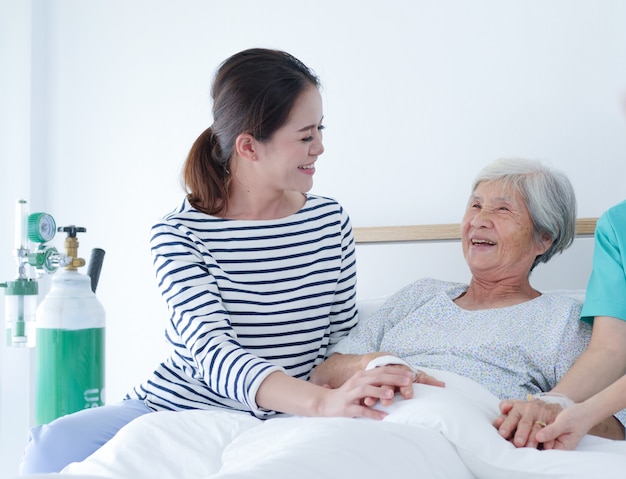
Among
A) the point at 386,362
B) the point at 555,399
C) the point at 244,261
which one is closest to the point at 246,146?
the point at 244,261

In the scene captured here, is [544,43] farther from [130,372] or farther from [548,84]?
[130,372]

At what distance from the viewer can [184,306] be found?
59.4 inches

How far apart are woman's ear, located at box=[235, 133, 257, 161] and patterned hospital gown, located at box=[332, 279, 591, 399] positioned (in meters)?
0.44

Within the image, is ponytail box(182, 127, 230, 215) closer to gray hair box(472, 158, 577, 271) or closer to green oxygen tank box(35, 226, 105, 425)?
green oxygen tank box(35, 226, 105, 425)

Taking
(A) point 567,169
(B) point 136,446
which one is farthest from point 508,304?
(B) point 136,446

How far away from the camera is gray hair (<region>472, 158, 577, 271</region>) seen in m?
1.69

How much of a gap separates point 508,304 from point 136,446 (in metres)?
0.88

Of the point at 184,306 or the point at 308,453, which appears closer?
the point at 308,453

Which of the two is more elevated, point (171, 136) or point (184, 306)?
point (171, 136)

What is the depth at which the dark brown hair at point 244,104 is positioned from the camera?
1590mm

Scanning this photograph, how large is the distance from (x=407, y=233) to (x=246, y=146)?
2.11ft

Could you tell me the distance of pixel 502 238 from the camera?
1.68 metres

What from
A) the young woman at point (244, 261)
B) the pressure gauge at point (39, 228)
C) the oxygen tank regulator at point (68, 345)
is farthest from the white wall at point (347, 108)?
the oxygen tank regulator at point (68, 345)

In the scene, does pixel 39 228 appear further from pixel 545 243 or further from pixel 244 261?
pixel 545 243
